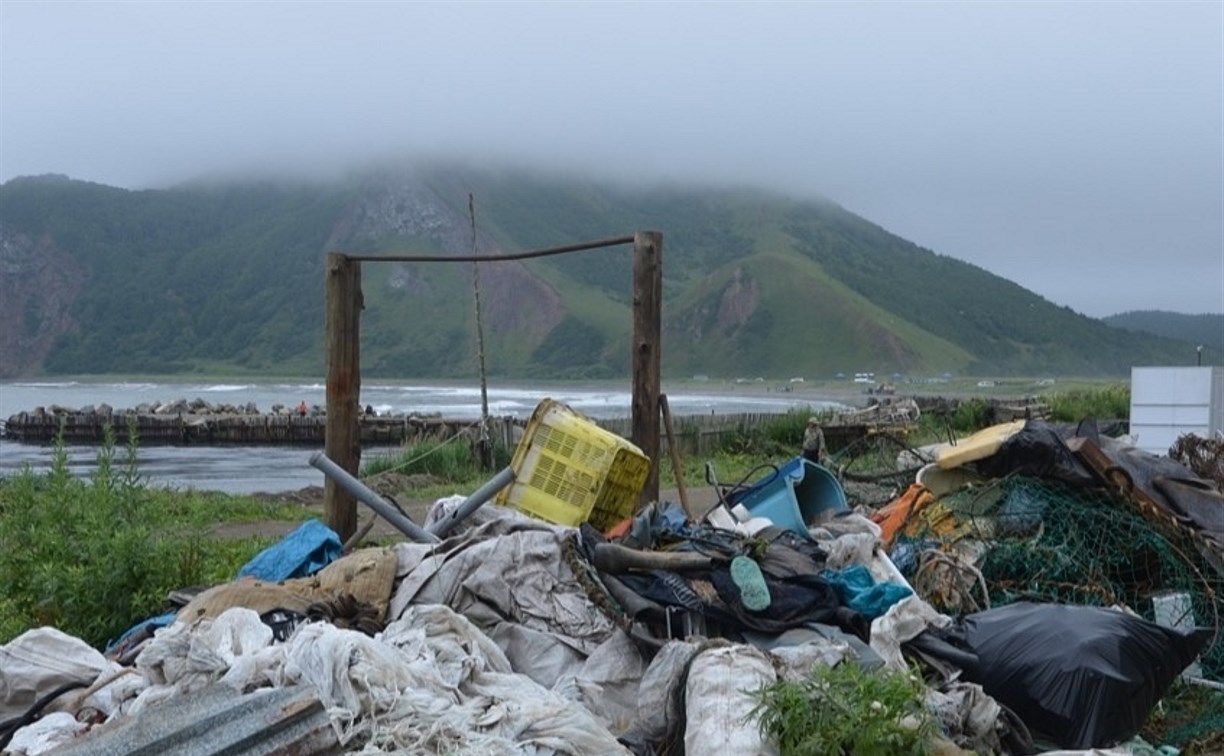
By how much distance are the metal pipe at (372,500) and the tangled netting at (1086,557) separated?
265 centimetres

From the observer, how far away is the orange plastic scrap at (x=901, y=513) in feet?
22.9

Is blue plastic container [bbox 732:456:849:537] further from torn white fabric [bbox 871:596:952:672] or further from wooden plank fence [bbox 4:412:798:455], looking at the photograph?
wooden plank fence [bbox 4:412:798:455]

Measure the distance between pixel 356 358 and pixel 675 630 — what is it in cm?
356

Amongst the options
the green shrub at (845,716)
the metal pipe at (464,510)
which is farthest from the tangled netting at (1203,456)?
the green shrub at (845,716)

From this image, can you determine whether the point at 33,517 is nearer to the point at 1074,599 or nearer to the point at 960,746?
the point at 960,746

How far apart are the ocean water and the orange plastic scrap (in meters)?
4.45

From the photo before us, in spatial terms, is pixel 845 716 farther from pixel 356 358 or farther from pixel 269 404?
pixel 269 404

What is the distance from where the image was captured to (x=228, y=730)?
3555mm

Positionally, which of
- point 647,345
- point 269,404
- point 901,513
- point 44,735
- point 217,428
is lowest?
point 269,404

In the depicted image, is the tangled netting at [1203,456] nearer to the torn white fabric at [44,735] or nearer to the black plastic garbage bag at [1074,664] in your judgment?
the black plastic garbage bag at [1074,664]

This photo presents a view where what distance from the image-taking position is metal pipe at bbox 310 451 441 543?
6.58 m

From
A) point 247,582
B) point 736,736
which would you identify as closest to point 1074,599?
point 736,736

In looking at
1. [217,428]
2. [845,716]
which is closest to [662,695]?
[845,716]

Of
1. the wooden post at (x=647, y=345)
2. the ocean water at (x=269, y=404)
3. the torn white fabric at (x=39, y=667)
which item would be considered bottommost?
the ocean water at (x=269, y=404)
